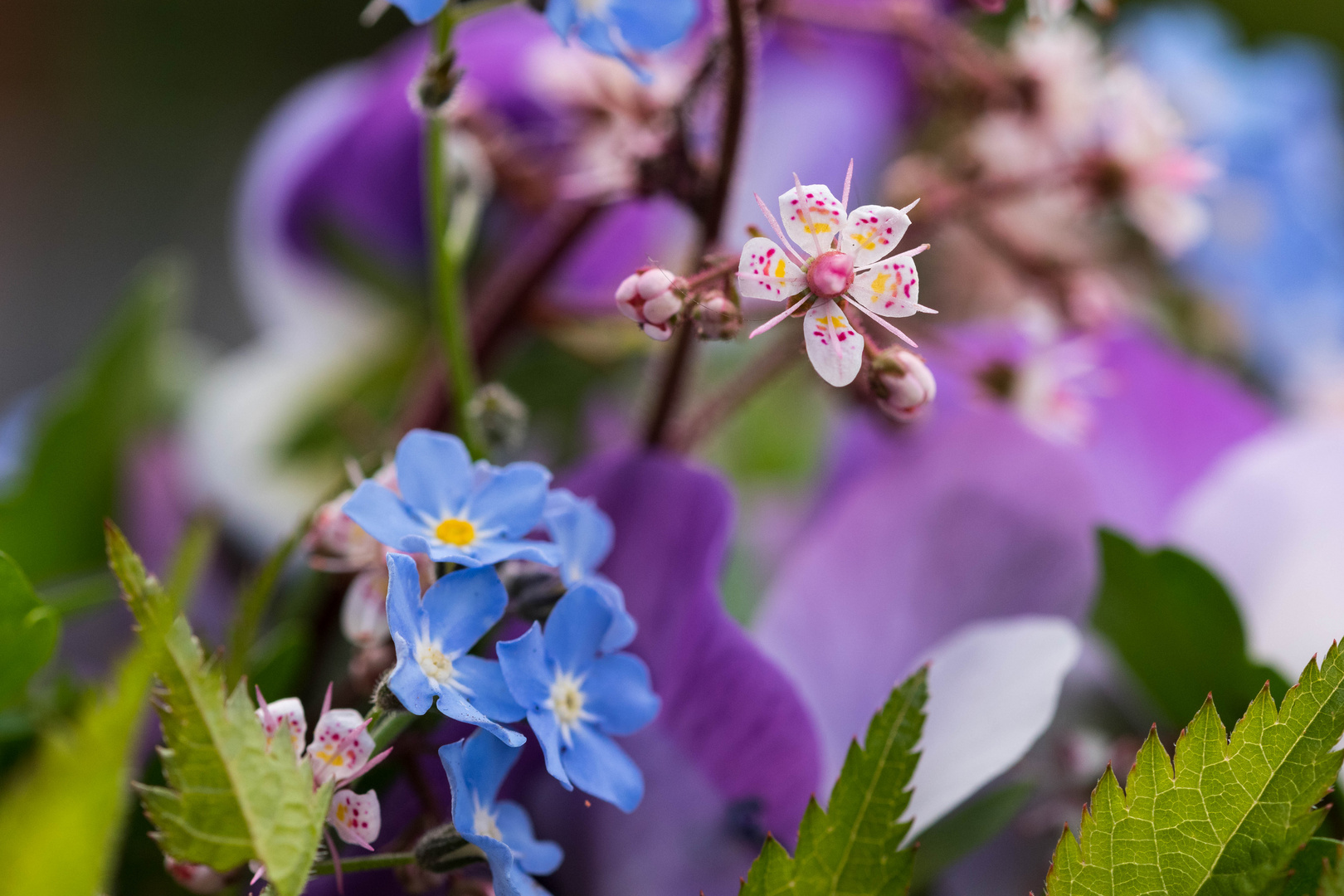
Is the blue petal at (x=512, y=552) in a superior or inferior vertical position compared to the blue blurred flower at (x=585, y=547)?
superior

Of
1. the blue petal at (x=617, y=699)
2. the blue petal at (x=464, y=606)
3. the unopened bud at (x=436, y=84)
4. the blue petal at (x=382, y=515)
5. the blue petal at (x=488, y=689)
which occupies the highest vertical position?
the unopened bud at (x=436, y=84)

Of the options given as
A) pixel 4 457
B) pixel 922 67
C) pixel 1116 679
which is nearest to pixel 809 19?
pixel 922 67

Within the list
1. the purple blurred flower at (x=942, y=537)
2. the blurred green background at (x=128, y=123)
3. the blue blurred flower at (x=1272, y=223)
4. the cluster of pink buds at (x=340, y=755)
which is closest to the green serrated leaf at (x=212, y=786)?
the cluster of pink buds at (x=340, y=755)

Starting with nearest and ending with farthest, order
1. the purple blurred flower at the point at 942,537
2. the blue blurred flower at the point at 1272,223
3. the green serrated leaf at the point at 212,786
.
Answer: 1. the green serrated leaf at the point at 212,786
2. the purple blurred flower at the point at 942,537
3. the blue blurred flower at the point at 1272,223

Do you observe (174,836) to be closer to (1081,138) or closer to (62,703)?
(62,703)

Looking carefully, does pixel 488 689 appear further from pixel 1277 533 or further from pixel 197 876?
pixel 1277 533

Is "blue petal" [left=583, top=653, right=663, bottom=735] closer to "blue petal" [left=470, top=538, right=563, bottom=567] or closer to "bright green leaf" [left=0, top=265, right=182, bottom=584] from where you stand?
"blue petal" [left=470, top=538, right=563, bottom=567]

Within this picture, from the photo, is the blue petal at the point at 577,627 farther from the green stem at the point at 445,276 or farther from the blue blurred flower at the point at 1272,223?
the blue blurred flower at the point at 1272,223
